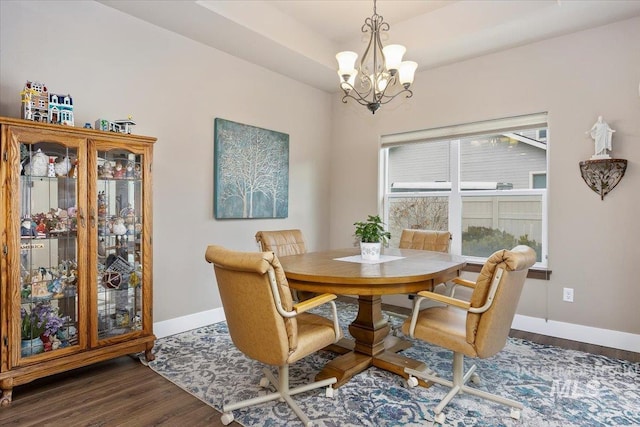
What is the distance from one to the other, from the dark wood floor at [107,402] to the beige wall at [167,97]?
32.3 inches

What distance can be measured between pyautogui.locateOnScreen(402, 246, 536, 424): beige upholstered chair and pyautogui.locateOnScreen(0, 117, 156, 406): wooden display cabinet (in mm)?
2073

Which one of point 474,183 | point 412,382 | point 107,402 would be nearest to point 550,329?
point 474,183

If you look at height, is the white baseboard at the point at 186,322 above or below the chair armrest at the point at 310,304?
below

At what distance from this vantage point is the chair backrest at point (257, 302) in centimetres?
179

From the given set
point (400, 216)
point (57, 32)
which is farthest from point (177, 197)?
point (400, 216)

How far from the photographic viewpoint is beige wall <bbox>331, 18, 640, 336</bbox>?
3.09m

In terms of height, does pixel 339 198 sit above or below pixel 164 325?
above

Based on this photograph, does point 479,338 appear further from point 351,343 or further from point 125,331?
point 125,331

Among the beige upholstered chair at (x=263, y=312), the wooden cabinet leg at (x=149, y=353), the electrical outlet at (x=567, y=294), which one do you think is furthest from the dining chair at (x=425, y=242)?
the wooden cabinet leg at (x=149, y=353)

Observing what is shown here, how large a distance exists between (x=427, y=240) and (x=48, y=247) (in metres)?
3.12

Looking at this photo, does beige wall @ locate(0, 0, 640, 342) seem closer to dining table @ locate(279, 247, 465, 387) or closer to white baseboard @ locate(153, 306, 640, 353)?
white baseboard @ locate(153, 306, 640, 353)

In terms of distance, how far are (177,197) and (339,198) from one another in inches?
91.5

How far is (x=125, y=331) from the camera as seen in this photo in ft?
8.93

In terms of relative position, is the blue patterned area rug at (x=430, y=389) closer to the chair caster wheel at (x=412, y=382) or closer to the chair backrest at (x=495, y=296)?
the chair caster wheel at (x=412, y=382)
